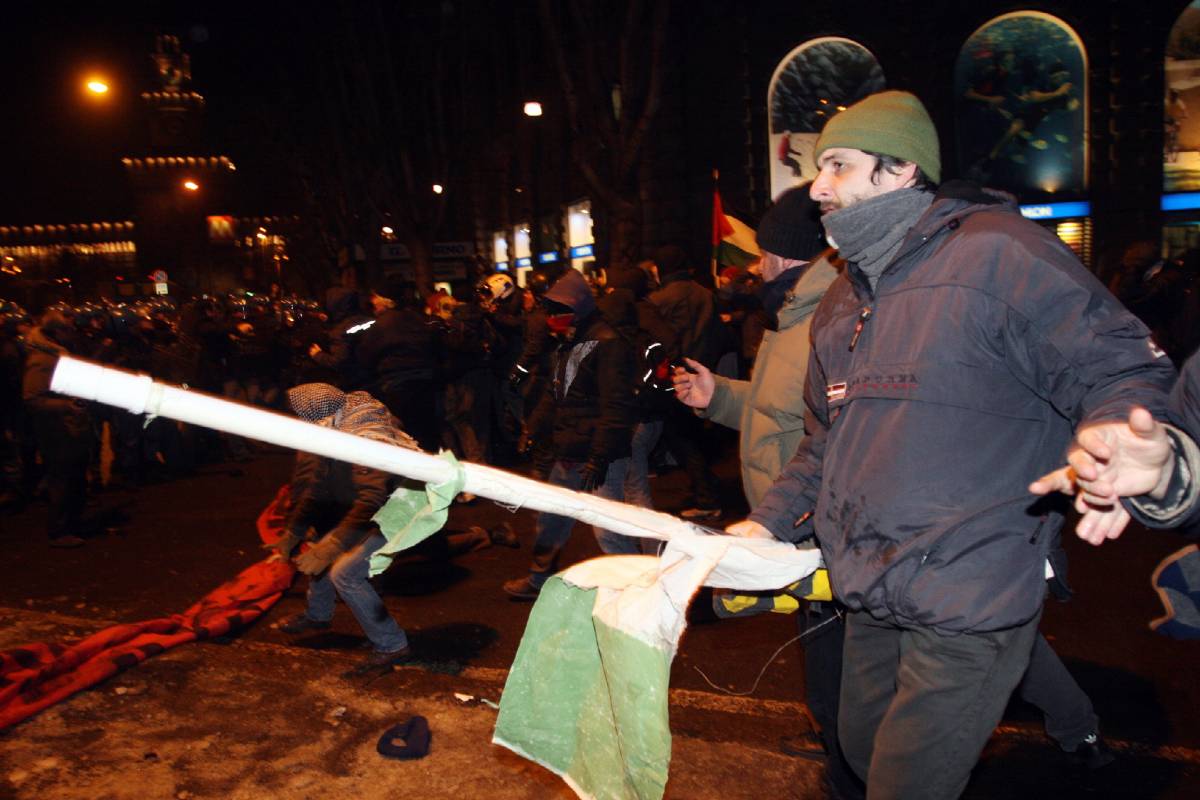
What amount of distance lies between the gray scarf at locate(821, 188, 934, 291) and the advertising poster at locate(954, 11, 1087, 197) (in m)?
16.5

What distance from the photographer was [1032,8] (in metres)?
16.7

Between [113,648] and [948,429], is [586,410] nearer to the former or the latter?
[113,648]

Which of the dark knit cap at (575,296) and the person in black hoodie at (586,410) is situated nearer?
the person in black hoodie at (586,410)

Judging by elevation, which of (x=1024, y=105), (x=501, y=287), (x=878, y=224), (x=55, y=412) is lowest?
(x=55, y=412)

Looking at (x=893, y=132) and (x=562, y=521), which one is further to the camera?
(x=562, y=521)

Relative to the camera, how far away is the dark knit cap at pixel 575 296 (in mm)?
5754

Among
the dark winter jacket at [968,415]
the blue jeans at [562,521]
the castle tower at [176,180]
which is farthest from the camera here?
the castle tower at [176,180]

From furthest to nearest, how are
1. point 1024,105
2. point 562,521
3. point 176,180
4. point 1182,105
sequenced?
1. point 176,180
2. point 1024,105
3. point 1182,105
4. point 562,521

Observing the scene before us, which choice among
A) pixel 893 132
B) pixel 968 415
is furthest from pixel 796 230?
pixel 968 415

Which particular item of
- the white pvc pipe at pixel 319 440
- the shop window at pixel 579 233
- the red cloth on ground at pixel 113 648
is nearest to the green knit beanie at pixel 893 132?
the white pvc pipe at pixel 319 440

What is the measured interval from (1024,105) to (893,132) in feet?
56.5

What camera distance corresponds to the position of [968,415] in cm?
207

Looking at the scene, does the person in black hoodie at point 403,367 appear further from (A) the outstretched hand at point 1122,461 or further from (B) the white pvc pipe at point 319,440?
(A) the outstretched hand at point 1122,461

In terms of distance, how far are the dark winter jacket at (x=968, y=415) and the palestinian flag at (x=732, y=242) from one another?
13.8 feet
